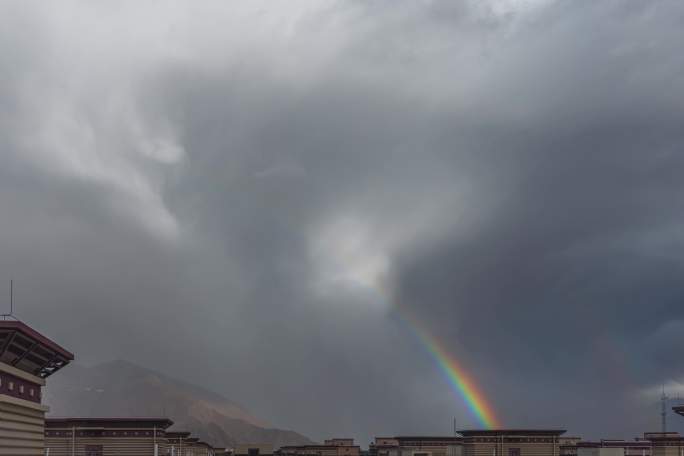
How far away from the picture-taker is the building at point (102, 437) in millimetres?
82500

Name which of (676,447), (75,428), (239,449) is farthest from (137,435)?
(239,449)

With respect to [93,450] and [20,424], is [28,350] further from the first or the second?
[93,450]

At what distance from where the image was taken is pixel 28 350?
33.6 m

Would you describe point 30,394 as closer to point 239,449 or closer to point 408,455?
point 408,455

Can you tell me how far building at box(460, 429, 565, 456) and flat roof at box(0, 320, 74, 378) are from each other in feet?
245

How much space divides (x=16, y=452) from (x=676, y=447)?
311ft

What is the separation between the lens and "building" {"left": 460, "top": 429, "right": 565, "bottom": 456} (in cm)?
10231

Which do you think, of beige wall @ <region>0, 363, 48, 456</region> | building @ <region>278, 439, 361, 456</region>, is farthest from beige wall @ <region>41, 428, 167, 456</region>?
building @ <region>278, 439, 361, 456</region>

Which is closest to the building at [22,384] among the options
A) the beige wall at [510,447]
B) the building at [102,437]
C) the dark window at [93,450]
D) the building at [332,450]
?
the building at [102,437]

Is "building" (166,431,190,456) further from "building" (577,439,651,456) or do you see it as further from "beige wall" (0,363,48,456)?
"beige wall" (0,363,48,456)

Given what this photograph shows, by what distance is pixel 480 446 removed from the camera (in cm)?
10356

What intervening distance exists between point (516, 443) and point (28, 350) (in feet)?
269

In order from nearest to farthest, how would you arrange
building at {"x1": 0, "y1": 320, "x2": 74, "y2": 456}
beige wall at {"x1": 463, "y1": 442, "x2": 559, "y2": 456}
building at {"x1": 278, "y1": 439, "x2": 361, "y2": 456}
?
building at {"x1": 0, "y1": 320, "x2": 74, "y2": 456} → beige wall at {"x1": 463, "y1": 442, "x2": 559, "y2": 456} → building at {"x1": 278, "y1": 439, "x2": 361, "y2": 456}

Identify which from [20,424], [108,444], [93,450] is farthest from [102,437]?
[20,424]
